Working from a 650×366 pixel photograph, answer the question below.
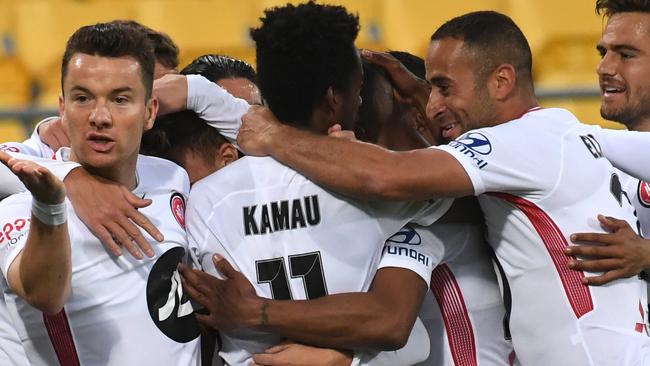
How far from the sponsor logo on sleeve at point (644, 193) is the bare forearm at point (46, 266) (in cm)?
251

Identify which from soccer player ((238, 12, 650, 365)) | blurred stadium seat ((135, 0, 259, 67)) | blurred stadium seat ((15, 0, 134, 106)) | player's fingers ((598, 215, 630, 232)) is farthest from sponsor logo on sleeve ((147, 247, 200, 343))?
blurred stadium seat ((15, 0, 134, 106))

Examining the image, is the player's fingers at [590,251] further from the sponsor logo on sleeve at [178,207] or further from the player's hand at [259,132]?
the sponsor logo on sleeve at [178,207]

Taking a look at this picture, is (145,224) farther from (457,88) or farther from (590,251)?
(590,251)

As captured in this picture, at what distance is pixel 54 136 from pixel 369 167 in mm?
1830

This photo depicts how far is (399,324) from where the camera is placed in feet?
12.0

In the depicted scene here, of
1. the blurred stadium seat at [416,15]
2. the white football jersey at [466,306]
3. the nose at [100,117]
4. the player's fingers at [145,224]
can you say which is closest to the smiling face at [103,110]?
the nose at [100,117]

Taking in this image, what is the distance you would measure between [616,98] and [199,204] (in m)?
2.26

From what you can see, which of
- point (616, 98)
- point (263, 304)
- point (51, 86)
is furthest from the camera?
point (51, 86)

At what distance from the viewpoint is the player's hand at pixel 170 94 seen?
13.7 ft

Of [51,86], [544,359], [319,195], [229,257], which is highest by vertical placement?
[319,195]

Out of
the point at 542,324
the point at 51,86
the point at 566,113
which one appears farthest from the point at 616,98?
the point at 51,86

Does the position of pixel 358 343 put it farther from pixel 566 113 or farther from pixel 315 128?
pixel 566 113

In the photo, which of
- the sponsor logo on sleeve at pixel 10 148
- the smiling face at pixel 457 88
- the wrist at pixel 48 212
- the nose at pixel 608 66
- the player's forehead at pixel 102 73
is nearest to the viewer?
the wrist at pixel 48 212

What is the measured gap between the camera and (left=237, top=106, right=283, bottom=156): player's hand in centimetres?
380
